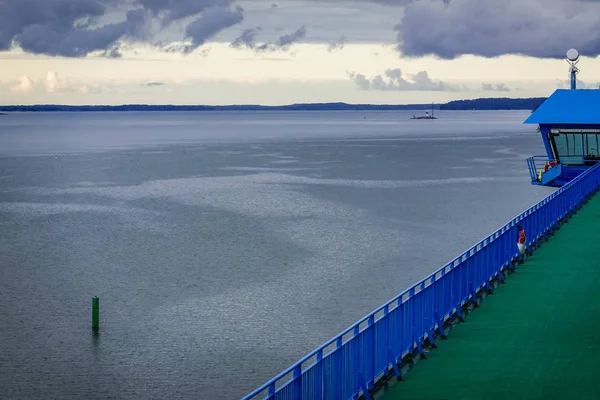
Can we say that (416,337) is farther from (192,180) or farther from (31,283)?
(192,180)

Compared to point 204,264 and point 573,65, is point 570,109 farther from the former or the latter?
point 204,264

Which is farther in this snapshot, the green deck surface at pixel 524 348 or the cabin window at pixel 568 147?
the cabin window at pixel 568 147

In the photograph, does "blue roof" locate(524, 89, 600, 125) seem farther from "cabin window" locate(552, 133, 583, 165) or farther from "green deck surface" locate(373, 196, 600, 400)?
"green deck surface" locate(373, 196, 600, 400)

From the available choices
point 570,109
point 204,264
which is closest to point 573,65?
point 570,109

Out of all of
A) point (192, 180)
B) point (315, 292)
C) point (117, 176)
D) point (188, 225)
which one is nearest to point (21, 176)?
point (117, 176)

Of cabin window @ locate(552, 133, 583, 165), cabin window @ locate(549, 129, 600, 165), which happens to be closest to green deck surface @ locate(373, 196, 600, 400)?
cabin window @ locate(549, 129, 600, 165)

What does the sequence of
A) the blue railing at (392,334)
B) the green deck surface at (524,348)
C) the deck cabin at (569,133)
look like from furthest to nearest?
1. the deck cabin at (569,133)
2. the green deck surface at (524,348)
3. the blue railing at (392,334)

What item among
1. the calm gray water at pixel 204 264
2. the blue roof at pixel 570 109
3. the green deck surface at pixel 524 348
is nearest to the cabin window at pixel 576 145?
the blue roof at pixel 570 109

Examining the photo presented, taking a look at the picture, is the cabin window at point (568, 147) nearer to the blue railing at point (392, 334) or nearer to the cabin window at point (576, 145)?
the cabin window at point (576, 145)
